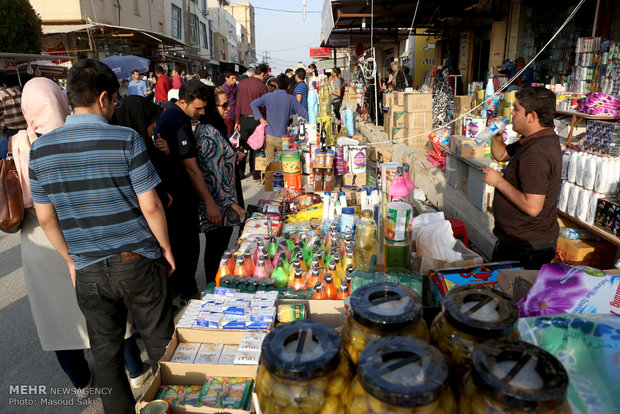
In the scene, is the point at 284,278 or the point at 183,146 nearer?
the point at 284,278

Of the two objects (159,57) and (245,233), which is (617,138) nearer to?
(245,233)

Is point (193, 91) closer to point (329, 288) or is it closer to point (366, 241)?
point (366, 241)

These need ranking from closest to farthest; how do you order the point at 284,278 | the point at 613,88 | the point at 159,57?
the point at 284,278, the point at 613,88, the point at 159,57

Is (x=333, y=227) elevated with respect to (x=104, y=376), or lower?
elevated

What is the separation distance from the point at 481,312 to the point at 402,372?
34cm

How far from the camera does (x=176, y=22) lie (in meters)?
31.4

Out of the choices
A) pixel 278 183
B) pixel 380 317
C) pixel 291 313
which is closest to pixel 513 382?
pixel 380 317

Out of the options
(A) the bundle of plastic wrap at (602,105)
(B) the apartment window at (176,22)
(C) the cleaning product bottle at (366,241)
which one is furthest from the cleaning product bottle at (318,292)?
(B) the apartment window at (176,22)

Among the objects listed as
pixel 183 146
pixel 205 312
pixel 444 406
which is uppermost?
pixel 183 146

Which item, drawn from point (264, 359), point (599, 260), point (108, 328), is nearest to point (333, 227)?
point (108, 328)

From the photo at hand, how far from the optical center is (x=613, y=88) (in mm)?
5496

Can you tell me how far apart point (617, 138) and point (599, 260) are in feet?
4.12

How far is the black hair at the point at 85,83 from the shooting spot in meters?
1.83

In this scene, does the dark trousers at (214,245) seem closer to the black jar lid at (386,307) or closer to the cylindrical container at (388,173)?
the cylindrical container at (388,173)
